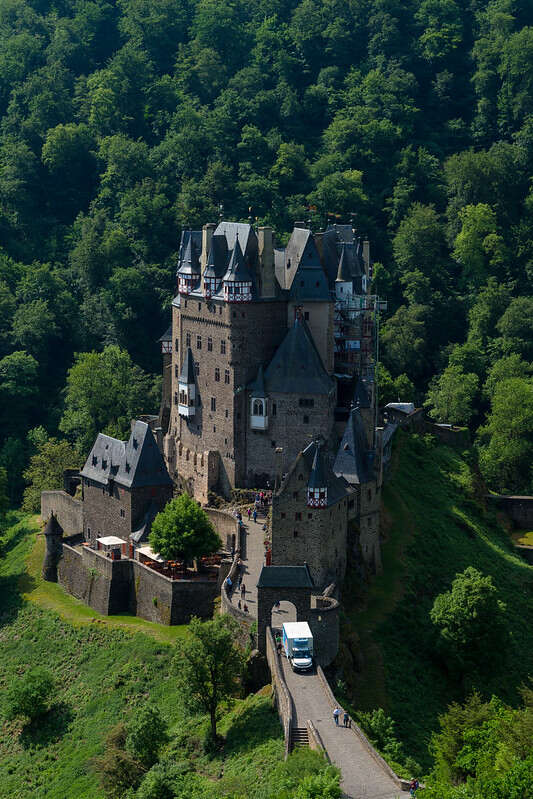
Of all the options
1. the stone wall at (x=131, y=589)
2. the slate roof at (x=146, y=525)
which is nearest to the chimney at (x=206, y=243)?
the slate roof at (x=146, y=525)

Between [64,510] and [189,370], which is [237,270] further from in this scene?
[64,510]

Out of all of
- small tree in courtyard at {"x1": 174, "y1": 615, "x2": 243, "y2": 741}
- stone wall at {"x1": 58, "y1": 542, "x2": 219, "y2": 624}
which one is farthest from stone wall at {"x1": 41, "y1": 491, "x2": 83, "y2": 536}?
small tree in courtyard at {"x1": 174, "y1": 615, "x2": 243, "y2": 741}

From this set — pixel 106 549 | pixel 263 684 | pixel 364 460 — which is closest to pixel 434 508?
pixel 364 460

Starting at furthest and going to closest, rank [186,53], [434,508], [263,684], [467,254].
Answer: [186,53] < [467,254] < [434,508] < [263,684]

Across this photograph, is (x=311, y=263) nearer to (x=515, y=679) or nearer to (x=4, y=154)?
(x=515, y=679)

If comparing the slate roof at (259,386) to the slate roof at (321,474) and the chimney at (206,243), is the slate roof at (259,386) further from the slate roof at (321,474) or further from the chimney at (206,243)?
the slate roof at (321,474)

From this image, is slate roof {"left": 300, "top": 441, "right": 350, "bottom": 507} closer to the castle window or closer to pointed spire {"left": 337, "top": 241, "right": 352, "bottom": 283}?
the castle window

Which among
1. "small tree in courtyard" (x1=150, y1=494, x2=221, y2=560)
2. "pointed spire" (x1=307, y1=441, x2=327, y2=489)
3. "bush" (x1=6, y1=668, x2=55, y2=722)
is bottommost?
"bush" (x1=6, y1=668, x2=55, y2=722)
